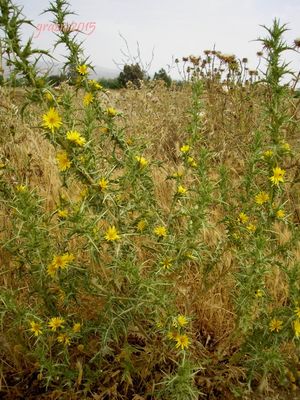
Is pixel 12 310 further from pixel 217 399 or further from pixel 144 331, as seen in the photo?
pixel 217 399

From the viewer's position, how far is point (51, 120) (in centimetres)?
146

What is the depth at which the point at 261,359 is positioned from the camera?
5.84 feet

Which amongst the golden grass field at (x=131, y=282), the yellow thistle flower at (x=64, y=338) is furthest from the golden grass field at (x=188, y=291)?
the yellow thistle flower at (x=64, y=338)

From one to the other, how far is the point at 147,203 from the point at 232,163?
7.04 ft

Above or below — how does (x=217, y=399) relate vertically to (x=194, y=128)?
below

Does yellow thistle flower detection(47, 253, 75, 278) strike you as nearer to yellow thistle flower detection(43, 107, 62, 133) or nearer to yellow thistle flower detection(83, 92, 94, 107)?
yellow thistle flower detection(43, 107, 62, 133)

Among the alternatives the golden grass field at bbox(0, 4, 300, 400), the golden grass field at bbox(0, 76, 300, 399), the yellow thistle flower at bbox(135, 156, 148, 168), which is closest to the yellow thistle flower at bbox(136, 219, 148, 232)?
the golden grass field at bbox(0, 4, 300, 400)

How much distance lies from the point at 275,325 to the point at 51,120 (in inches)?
49.8

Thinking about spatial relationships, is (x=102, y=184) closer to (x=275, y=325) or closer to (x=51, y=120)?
(x=51, y=120)

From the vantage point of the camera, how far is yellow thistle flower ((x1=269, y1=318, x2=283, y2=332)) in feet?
5.50

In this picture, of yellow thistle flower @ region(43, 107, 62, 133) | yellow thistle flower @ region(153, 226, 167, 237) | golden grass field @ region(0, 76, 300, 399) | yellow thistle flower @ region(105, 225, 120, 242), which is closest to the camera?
yellow thistle flower @ region(43, 107, 62, 133)

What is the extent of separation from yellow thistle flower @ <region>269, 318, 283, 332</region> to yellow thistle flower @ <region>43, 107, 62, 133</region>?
1.22 meters

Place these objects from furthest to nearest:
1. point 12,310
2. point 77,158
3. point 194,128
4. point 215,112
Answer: point 215,112 < point 194,128 < point 12,310 < point 77,158

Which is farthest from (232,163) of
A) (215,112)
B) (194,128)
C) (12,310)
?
(12,310)
